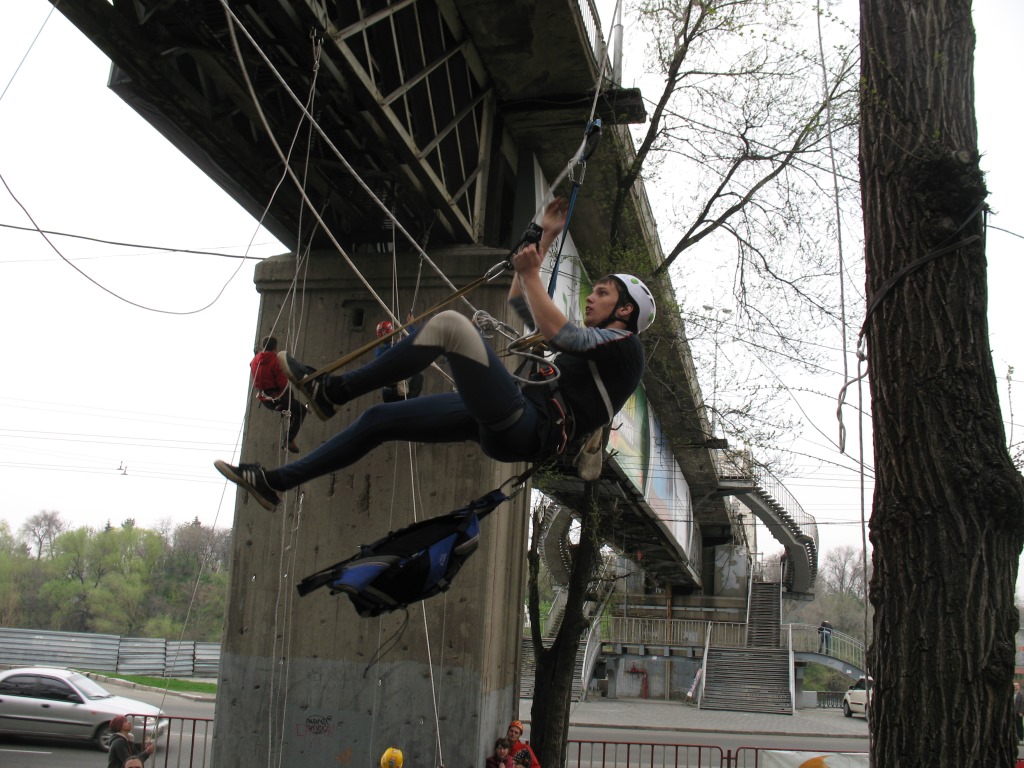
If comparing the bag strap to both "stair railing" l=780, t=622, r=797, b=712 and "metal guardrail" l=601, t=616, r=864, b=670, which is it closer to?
"stair railing" l=780, t=622, r=797, b=712

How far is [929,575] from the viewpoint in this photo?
393cm

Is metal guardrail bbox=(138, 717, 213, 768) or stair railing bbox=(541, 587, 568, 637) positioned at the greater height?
stair railing bbox=(541, 587, 568, 637)

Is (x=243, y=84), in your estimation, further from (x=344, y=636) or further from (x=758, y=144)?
(x=758, y=144)

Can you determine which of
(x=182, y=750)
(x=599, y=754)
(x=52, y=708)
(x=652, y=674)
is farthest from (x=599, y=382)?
(x=652, y=674)

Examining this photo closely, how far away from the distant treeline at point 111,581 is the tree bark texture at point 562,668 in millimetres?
42438

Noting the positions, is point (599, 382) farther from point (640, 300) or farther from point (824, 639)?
point (824, 639)

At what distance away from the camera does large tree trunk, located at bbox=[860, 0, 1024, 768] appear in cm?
381

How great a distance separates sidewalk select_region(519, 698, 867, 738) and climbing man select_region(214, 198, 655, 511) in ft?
62.5

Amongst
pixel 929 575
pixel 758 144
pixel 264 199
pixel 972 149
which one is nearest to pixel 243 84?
pixel 264 199

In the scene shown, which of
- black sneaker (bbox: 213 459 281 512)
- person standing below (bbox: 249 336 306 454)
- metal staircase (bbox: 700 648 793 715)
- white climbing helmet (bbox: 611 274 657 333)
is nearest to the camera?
black sneaker (bbox: 213 459 281 512)

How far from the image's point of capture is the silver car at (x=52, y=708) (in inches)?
615

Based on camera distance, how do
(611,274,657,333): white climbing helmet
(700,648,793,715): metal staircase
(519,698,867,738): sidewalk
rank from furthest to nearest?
(700,648,793,715): metal staircase < (519,698,867,738): sidewalk < (611,274,657,333): white climbing helmet

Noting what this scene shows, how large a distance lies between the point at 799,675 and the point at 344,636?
32.9 m

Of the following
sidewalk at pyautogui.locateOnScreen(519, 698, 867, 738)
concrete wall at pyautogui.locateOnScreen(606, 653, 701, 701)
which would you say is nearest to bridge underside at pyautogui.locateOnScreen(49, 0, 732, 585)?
sidewalk at pyautogui.locateOnScreen(519, 698, 867, 738)
